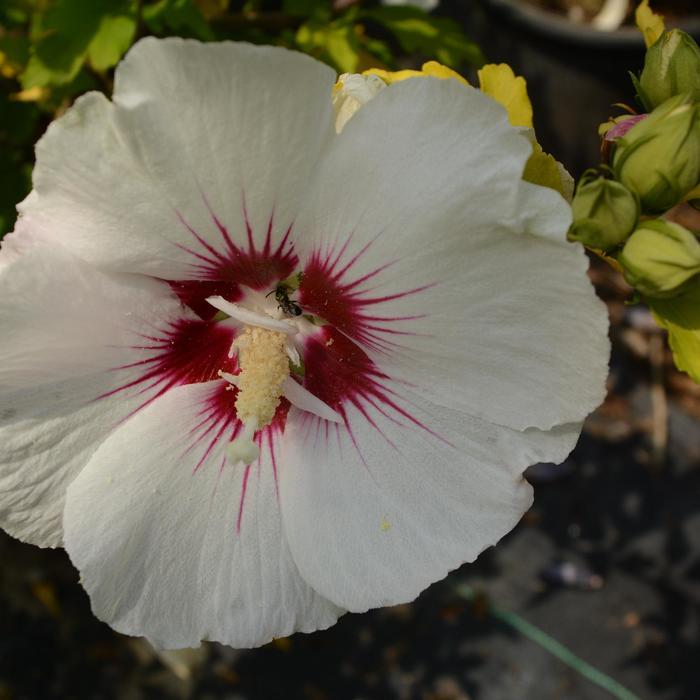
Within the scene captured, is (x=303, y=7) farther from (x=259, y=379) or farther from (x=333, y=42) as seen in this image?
(x=259, y=379)

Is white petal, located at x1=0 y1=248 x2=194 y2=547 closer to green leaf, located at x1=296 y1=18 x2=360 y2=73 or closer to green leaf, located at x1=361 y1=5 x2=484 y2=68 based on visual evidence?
green leaf, located at x1=296 y1=18 x2=360 y2=73

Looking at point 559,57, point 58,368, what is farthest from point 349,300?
point 559,57

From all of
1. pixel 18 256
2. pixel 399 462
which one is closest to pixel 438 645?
pixel 399 462

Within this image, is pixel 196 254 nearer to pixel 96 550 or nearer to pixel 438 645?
pixel 96 550

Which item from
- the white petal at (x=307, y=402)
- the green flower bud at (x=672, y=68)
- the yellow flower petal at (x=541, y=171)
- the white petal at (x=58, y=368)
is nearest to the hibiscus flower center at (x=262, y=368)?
the white petal at (x=307, y=402)

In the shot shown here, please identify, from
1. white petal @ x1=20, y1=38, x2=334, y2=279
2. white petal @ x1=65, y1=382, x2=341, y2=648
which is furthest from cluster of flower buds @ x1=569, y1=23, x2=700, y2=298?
white petal @ x1=65, y1=382, x2=341, y2=648

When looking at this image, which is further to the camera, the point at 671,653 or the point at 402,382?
the point at 671,653
